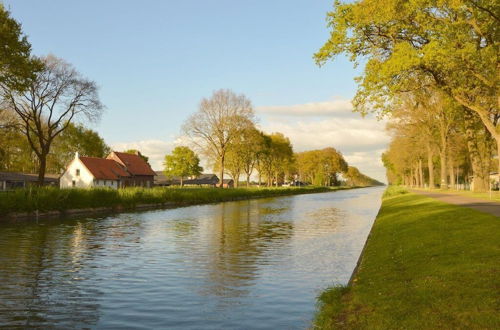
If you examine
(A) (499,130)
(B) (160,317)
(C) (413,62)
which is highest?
(C) (413,62)

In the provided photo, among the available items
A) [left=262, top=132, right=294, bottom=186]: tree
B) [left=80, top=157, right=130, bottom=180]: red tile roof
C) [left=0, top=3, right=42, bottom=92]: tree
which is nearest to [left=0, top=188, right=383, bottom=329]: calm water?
[left=0, top=3, right=42, bottom=92]: tree

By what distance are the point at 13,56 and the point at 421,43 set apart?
103ft

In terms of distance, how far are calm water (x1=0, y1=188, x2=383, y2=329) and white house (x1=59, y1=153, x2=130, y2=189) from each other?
69.8 meters

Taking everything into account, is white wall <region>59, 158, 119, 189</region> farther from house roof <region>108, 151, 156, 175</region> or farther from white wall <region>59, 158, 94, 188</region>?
house roof <region>108, 151, 156, 175</region>

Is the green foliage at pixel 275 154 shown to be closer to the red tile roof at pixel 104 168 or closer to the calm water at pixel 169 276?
the red tile roof at pixel 104 168

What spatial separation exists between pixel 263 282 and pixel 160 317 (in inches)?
163

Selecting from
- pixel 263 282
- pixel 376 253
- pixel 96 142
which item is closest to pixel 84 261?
pixel 263 282

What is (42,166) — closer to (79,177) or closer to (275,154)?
(79,177)

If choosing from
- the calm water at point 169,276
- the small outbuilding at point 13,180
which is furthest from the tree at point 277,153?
the calm water at point 169,276

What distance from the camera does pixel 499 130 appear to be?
3716 centimetres

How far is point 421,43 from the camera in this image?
33.3m

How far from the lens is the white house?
93938 mm

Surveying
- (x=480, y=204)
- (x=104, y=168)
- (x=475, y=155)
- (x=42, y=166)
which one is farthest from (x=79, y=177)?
(x=480, y=204)

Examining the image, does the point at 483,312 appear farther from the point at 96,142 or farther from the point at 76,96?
the point at 96,142
